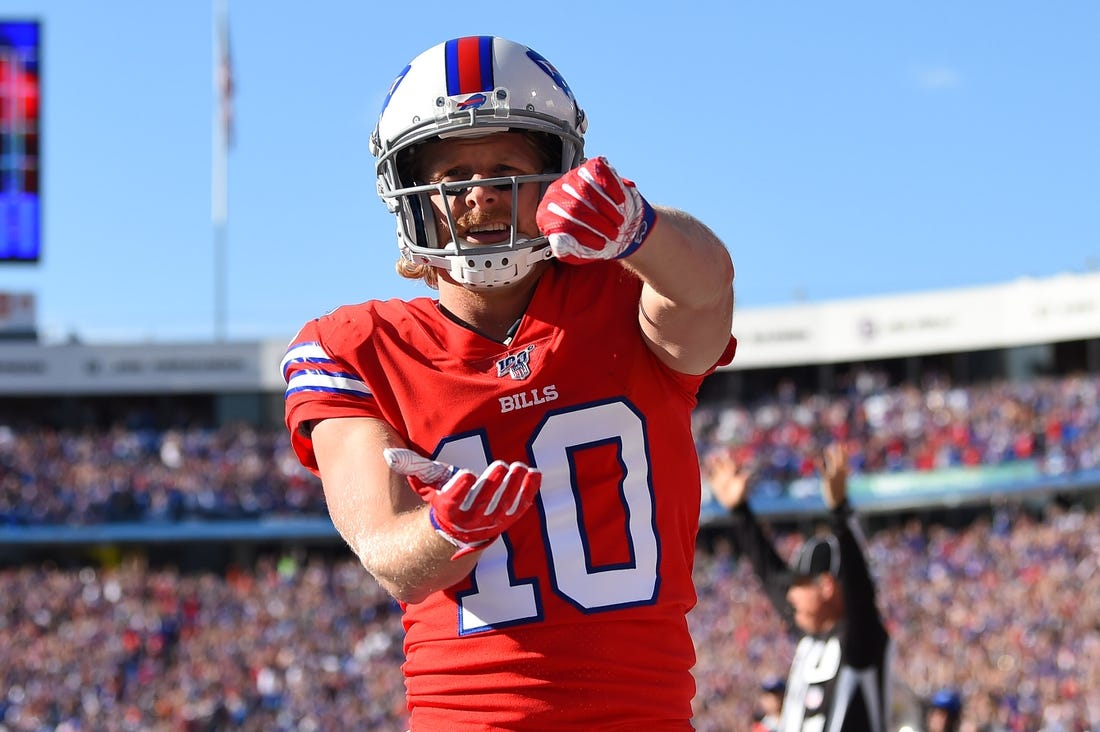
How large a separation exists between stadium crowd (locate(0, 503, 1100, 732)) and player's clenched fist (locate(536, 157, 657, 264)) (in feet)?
37.7

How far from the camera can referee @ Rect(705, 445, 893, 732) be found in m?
5.43

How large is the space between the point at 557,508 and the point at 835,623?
375 cm

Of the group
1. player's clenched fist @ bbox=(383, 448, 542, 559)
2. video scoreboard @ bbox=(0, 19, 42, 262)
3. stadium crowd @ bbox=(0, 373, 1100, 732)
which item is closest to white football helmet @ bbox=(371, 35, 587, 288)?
player's clenched fist @ bbox=(383, 448, 542, 559)

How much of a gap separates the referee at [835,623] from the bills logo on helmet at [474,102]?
3.13 m

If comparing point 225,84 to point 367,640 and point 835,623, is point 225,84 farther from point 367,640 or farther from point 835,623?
point 835,623

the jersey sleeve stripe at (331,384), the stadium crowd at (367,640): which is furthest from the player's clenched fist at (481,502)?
the stadium crowd at (367,640)

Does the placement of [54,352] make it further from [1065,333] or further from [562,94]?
[562,94]

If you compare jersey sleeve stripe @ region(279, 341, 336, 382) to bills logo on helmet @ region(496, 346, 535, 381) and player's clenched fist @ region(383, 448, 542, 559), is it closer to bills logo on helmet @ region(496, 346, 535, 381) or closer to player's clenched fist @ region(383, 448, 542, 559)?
bills logo on helmet @ region(496, 346, 535, 381)

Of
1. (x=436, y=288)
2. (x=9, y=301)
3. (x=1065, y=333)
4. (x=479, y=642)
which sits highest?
(x=9, y=301)

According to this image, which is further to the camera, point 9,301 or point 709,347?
point 9,301

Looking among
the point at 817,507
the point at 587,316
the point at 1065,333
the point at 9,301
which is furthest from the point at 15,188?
the point at 587,316

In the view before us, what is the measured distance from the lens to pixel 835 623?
5.77 metres

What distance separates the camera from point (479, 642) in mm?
2367

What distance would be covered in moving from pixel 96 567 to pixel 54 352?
21.0 ft
